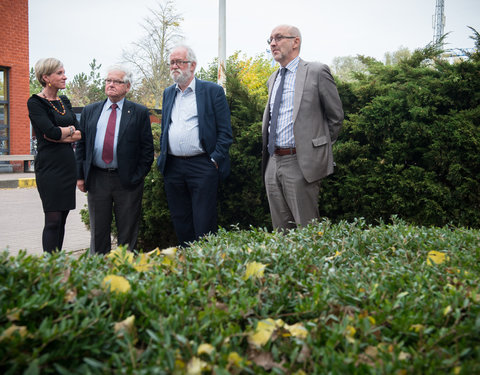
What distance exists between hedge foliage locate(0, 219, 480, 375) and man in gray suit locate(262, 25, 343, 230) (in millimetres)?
2283

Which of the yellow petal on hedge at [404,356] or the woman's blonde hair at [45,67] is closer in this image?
the yellow petal on hedge at [404,356]

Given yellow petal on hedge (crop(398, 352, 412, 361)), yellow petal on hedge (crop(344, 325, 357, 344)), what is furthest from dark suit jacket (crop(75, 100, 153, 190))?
yellow petal on hedge (crop(398, 352, 412, 361))

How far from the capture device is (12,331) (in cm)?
134

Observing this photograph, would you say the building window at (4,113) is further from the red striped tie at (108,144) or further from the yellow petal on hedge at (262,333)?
the yellow petal on hedge at (262,333)

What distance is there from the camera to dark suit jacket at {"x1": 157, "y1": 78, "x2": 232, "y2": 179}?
4887 mm

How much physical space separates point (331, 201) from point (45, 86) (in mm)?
3236

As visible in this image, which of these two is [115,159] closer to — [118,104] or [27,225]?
[118,104]

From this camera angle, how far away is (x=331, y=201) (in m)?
5.14

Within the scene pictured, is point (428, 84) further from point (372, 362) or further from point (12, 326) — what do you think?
point (12, 326)

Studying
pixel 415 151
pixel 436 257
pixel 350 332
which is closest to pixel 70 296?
pixel 350 332

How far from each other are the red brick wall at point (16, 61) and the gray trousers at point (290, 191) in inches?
707

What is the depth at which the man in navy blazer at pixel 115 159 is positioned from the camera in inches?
195

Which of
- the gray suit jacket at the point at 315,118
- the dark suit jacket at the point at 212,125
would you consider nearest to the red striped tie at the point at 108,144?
the dark suit jacket at the point at 212,125

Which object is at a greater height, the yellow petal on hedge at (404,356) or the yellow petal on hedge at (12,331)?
the yellow petal on hedge at (12,331)
